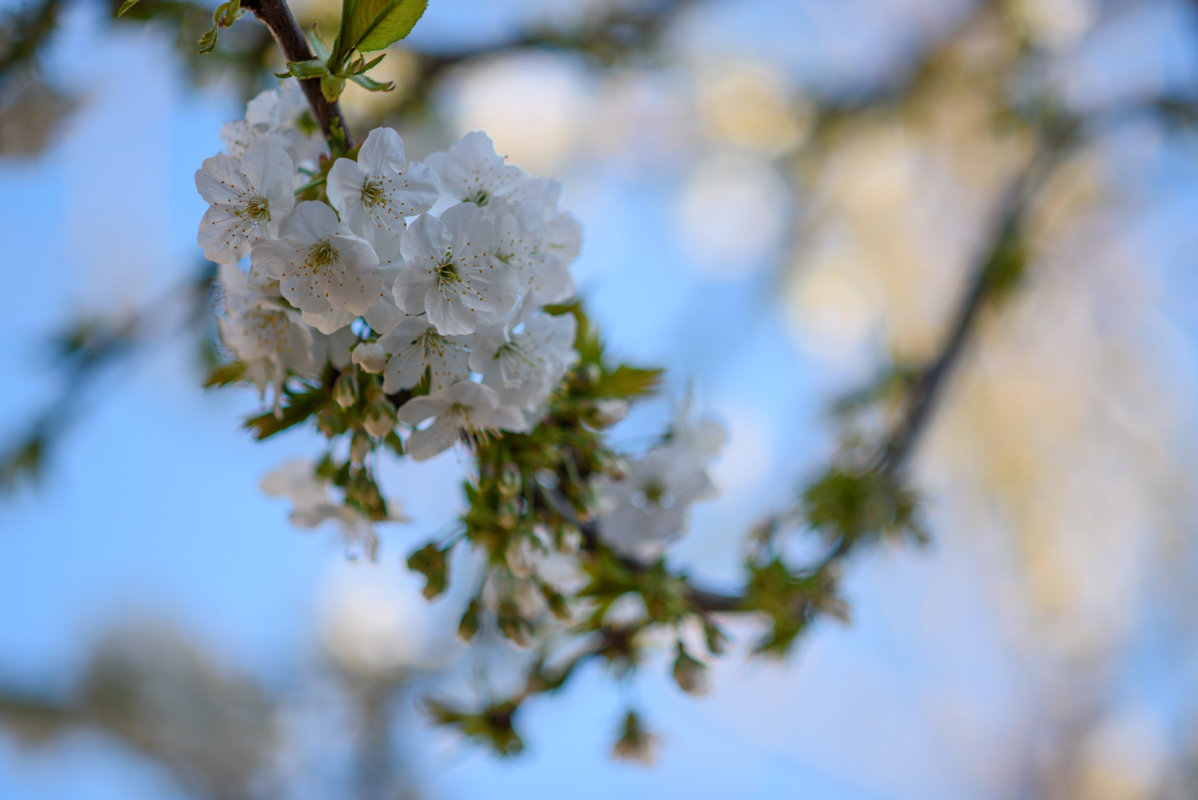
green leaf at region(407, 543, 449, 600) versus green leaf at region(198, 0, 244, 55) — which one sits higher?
green leaf at region(198, 0, 244, 55)

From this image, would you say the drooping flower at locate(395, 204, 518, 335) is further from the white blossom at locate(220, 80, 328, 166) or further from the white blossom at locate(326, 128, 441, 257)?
the white blossom at locate(220, 80, 328, 166)

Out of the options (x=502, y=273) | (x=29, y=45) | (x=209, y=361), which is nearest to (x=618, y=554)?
(x=502, y=273)

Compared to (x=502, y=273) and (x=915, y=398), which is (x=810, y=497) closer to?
(x=915, y=398)

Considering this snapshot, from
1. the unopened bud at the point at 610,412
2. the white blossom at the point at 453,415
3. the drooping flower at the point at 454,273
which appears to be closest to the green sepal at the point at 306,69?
the drooping flower at the point at 454,273

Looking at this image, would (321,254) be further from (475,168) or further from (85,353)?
(85,353)

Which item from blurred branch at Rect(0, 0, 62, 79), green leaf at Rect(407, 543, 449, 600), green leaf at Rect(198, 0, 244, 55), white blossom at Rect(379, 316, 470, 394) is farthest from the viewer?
blurred branch at Rect(0, 0, 62, 79)

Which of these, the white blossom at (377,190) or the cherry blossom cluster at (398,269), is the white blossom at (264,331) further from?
the white blossom at (377,190)

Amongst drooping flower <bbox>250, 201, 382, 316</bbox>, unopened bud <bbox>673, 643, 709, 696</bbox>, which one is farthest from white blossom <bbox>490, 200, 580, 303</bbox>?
unopened bud <bbox>673, 643, 709, 696</bbox>
